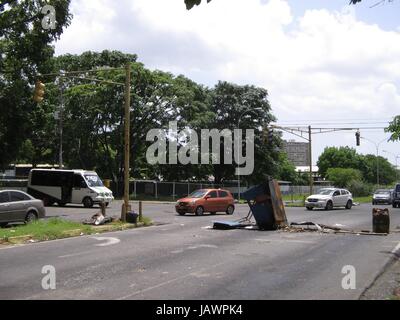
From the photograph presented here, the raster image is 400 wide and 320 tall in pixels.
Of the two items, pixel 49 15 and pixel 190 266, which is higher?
pixel 49 15

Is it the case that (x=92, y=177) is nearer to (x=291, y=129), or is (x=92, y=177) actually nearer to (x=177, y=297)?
(x=291, y=129)

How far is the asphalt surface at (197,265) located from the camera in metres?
8.81

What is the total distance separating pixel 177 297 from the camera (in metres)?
8.33

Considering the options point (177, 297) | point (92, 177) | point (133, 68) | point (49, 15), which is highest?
point (133, 68)

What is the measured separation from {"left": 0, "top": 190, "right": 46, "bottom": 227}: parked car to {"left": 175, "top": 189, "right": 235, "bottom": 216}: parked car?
31.2 ft

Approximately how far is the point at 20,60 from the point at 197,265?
2062cm

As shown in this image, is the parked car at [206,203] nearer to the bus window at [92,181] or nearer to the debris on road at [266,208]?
the debris on road at [266,208]

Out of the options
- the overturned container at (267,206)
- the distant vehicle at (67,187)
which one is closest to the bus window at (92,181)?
the distant vehicle at (67,187)

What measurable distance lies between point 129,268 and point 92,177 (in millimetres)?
25340

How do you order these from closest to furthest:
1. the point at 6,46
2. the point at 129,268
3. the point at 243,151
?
the point at 129,268 < the point at 6,46 < the point at 243,151

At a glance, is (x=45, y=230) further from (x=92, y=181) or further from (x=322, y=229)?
(x=92, y=181)

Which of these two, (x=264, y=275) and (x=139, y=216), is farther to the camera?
(x=139, y=216)

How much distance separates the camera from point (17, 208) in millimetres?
19891
